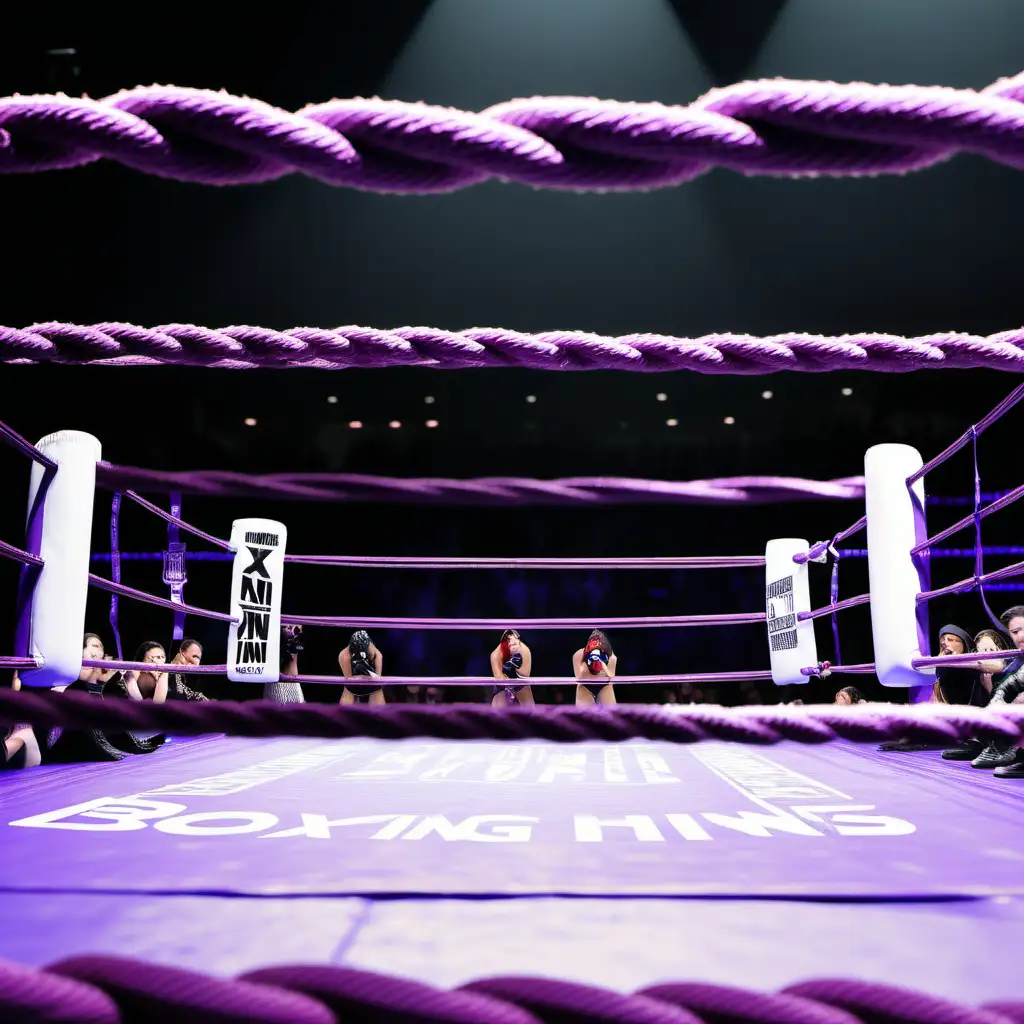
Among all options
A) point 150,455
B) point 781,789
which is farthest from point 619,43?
point 150,455

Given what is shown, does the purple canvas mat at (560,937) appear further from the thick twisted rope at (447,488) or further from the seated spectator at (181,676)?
the seated spectator at (181,676)

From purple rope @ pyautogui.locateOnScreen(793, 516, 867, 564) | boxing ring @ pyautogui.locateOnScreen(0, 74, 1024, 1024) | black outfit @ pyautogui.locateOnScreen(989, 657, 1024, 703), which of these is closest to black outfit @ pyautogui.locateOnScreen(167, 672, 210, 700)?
boxing ring @ pyautogui.locateOnScreen(0, 74, 1024, 1024)

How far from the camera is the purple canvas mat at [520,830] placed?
31.3 inches

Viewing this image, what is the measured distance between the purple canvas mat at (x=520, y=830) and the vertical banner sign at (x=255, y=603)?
42cm

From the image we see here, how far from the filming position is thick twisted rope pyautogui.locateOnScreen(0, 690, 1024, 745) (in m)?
0.48

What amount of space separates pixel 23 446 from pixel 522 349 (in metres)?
0.84

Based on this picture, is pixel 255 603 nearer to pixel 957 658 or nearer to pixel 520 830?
pixel 520 830

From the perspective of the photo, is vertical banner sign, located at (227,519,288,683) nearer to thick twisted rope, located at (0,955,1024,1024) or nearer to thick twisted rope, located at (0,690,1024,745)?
thick twisted rope, located at (0,690,1024,745)

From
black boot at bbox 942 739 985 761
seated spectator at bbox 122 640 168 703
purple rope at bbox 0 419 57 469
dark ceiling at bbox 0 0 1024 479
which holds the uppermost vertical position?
dark ceiling at bbox 0 0 1024 479

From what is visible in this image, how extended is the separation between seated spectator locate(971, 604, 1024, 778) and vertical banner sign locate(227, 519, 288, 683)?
1737mm

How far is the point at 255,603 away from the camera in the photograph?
86.3 inches

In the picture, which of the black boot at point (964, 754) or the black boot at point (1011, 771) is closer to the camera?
the black boot at point (1011, 771)

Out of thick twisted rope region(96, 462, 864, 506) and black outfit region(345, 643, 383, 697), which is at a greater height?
thick twisted rope region(96, 462, 864, 506)

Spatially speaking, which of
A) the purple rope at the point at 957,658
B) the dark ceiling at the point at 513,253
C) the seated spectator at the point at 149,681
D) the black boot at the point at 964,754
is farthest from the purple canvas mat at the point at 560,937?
the dark ceiling at the point at 513,253
